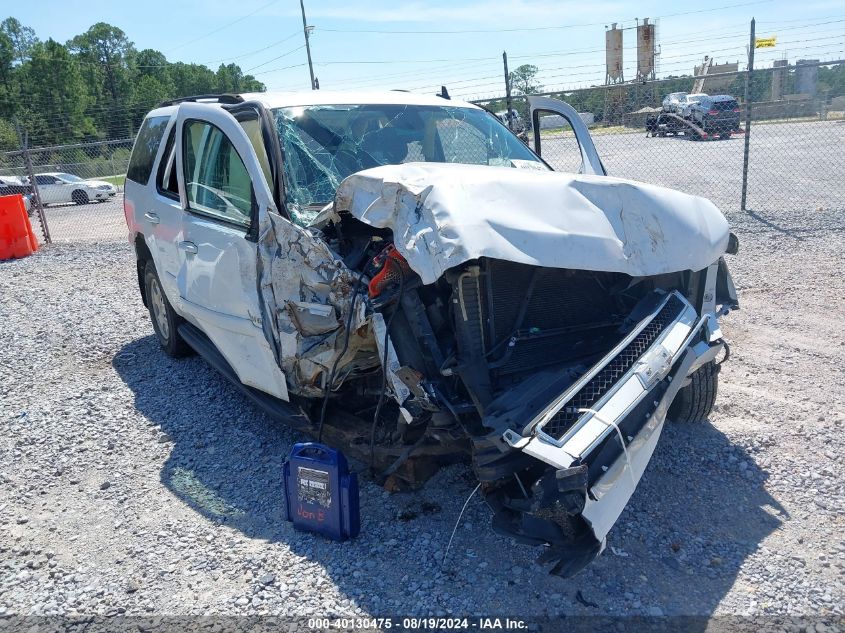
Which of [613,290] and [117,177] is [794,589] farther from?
[117,177]

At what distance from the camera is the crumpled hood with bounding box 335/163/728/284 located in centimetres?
284

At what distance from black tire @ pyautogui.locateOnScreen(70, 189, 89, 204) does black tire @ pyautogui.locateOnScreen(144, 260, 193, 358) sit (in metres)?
20.4

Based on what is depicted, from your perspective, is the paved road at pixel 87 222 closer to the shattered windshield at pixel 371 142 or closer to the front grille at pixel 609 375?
the shattered windshield at pixel 371 142

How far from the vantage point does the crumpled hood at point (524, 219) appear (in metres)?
2.84

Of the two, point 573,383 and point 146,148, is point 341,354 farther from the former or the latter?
point 146,148

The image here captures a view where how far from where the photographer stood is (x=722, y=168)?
56.9 feet

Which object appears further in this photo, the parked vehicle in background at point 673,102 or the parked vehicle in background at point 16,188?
the parked vehicle in background at point 673,102

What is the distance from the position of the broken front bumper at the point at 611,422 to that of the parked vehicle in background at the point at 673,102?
18829mm

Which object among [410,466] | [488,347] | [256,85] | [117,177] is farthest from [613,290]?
[256,85]

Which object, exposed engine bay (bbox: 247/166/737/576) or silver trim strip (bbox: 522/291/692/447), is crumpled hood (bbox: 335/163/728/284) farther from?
silver trim strip (bbox: 522/291/692/447)

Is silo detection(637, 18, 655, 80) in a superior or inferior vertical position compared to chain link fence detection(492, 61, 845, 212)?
superior

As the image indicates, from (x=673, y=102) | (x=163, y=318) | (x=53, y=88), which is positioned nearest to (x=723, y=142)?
(x=673, y=102)

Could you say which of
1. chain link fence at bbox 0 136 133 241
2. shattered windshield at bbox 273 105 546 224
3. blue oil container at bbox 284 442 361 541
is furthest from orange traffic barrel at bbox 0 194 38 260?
blue oil container at bbox 284 442 361 541

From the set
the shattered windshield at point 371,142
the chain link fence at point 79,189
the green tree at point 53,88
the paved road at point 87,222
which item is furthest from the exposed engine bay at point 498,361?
the green tree at point 53,88
